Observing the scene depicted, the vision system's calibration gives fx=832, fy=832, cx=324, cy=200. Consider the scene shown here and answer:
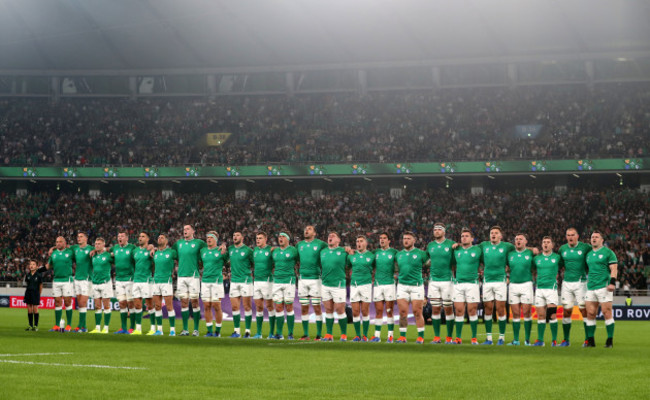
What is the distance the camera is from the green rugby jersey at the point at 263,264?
19.7 m

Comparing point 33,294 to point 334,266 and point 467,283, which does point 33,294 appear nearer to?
point 334,266

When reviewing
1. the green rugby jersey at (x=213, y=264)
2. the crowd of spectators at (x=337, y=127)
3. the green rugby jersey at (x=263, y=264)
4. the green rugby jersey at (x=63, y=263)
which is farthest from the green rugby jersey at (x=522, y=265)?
the crowd of spectators at (x=337, y=127)

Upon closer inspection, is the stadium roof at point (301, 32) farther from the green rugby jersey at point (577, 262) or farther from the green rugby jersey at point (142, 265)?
the green rugby jersey at point (577, 262)

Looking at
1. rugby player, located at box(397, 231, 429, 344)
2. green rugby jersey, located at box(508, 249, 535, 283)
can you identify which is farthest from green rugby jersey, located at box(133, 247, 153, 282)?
green rugby jersey, located at box(508, 249, 535, 283)

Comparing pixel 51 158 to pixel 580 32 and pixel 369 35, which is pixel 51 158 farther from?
pixel 580 32

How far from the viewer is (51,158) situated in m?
56.7

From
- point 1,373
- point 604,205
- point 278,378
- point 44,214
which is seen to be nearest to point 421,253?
point 278,378

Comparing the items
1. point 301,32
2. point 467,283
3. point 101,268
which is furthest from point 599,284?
point 301,32

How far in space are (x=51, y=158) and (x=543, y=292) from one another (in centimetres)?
4574

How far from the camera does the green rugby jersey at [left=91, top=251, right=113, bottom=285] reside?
69.8ft

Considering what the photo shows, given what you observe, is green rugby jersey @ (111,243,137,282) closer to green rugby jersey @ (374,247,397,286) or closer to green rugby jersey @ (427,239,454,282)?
green rugby jersey @ (374,247,397,286)

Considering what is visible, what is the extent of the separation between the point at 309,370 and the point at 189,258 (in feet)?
27.6

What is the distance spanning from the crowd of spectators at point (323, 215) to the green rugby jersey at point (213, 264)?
26.3 m

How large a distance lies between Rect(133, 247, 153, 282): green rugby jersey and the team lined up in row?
0.02 metres
